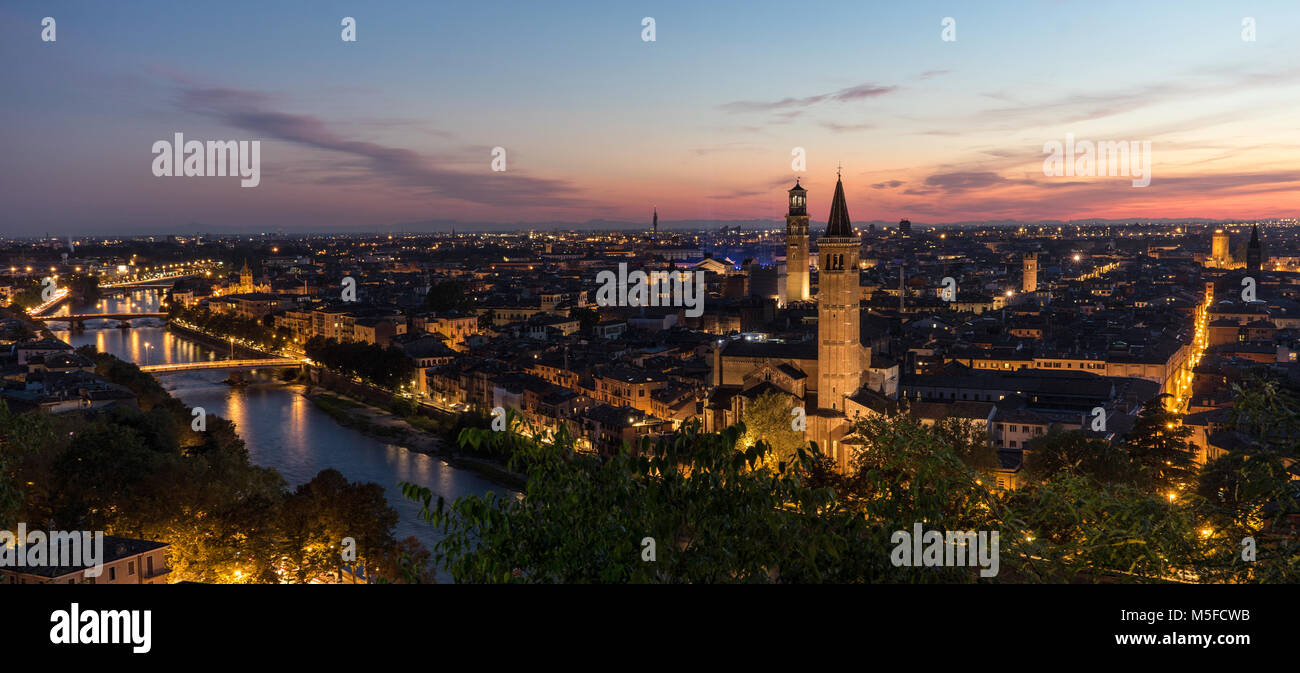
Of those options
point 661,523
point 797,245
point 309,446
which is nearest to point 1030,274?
point 797,245

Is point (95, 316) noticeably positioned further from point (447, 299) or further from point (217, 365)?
point (217, 365)

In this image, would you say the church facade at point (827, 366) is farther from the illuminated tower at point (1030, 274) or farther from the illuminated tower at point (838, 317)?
the illuminated tower at point (1030, 274)

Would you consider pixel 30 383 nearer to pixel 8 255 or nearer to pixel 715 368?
pixel 715 368

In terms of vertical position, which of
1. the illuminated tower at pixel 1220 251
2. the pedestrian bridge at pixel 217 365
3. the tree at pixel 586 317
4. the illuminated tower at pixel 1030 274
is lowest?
the pedestrian bridge at pixel 217 365

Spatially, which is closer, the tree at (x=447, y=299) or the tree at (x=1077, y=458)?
the tree at (x=1077, y=458)

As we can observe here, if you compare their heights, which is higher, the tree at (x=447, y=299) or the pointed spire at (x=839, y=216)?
the pointed spire at (x=839, y=216)

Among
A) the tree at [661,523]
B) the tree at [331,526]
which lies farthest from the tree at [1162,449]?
the tree at [661,523]
